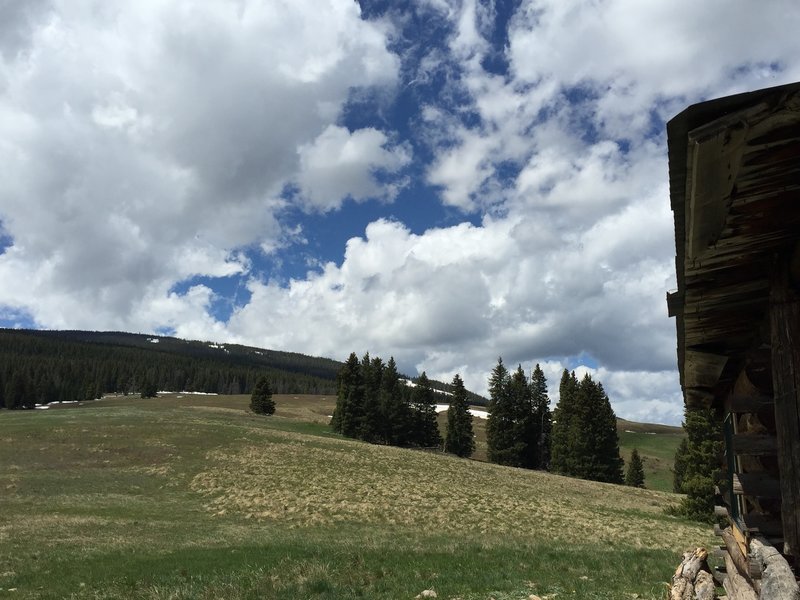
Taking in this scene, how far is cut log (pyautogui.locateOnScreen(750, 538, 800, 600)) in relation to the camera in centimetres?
500

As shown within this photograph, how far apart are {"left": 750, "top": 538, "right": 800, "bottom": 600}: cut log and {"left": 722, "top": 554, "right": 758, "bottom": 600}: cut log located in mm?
1168

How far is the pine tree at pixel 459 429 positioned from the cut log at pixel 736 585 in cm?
6982

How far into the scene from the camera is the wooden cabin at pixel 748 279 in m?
2.93

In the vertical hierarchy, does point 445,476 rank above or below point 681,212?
below

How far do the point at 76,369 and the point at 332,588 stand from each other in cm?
19141

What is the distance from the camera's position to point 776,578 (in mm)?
5266

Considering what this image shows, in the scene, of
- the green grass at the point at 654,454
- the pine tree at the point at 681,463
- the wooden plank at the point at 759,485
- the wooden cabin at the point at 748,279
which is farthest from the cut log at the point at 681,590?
the green grass at the point at 654,454

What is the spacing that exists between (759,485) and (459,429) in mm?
73201

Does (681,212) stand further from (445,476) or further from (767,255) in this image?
(445,476)

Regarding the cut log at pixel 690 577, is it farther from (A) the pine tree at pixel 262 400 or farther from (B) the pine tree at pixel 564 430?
(A) the pine tree at pixel 262 400

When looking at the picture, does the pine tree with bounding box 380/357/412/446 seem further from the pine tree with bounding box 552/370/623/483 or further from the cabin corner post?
the cabin corner post

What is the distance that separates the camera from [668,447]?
334ft

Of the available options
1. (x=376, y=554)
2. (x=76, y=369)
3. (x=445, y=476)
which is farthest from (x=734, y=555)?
(x=76, y=369)

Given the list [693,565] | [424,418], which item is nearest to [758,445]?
[693,565]
